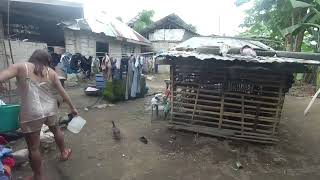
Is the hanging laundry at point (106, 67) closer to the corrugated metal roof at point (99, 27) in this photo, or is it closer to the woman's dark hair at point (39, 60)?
the corrugated metal roof at point (99, 27)

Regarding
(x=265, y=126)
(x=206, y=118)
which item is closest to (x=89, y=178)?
(x=206, y=118)

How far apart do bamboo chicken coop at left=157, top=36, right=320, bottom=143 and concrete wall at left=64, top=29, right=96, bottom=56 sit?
9.70 meters

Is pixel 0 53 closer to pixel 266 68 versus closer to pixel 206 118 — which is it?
pixel 206 118

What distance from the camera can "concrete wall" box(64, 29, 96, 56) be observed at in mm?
16234

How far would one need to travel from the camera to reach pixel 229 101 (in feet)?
24.6

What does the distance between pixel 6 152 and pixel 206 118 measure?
15.4 feet

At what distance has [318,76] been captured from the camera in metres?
14.4

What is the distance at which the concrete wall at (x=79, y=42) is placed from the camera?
639 inches

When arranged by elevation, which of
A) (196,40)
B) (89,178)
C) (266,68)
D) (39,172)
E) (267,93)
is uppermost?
(196,40)

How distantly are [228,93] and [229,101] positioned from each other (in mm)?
233

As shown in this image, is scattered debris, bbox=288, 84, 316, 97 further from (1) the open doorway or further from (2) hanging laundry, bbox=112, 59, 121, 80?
(1) the open doorway

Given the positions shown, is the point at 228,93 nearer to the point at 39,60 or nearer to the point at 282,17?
the point at 39,60

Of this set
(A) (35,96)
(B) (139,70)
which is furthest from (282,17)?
Answer: (A) (35,96)

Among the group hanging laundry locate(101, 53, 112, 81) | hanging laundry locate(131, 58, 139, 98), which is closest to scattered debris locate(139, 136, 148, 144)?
hanging laundry locate(101, 53, 112, 81)
